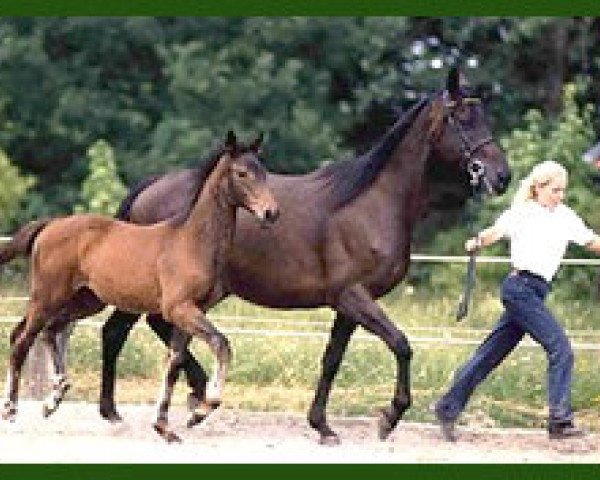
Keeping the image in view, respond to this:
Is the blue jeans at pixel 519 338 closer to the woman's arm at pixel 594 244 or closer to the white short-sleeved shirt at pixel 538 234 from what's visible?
the white short-sleeved shirt at pixel 538 234

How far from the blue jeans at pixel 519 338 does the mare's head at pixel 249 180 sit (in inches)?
63.9

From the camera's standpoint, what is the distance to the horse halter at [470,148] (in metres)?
8.50

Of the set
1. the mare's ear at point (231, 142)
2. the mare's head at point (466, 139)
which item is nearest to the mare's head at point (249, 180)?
the mare's ear at point (231, 142)

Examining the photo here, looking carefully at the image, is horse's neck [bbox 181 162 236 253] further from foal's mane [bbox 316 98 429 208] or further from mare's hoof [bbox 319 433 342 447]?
mare's hoof [bbox 319 433 342 447]

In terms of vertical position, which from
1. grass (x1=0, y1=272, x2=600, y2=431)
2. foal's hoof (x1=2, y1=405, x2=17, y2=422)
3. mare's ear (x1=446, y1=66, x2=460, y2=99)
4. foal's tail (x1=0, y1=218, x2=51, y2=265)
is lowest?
grass (x1=0, y1=272, x2=600, y2=431)

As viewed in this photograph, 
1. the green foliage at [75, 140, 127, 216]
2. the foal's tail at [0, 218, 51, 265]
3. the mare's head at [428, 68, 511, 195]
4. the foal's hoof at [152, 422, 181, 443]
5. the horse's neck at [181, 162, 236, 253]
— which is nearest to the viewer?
the horse's neck at [181, 162, 236, 253]

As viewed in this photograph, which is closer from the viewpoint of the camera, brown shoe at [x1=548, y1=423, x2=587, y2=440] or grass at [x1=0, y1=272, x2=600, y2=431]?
brown shoe at [x1=548, y1=423, x2=587, y2=440]

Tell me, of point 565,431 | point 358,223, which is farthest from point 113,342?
point 565,431

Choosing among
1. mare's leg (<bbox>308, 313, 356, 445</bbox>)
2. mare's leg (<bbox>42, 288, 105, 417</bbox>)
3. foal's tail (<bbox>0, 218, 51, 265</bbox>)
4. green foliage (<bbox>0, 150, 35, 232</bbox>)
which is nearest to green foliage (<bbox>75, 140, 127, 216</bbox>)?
green foliage (<bbox>0, 150, 35, 232</bbox>)

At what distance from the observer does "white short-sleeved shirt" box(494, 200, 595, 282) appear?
842 centimetres

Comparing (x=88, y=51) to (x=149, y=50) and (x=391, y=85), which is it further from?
(x=391, y=85)

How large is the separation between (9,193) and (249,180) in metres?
13.8

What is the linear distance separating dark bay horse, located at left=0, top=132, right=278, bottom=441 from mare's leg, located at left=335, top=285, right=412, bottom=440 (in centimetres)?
79

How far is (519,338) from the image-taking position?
8.77 metres
